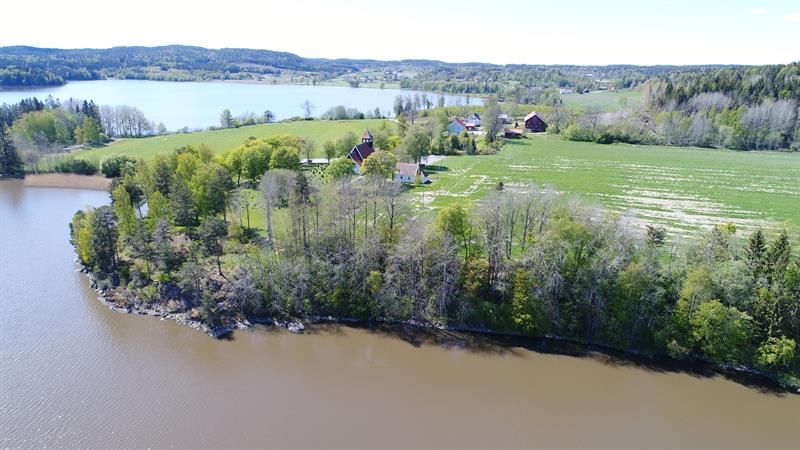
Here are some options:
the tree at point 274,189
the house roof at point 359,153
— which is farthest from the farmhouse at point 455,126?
the tree at point 274,189

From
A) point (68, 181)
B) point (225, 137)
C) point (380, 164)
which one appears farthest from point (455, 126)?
point (68, 181)

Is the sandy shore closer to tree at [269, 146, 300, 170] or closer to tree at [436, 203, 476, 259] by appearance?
tree at [269, 146, 300, 170]

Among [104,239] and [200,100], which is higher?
[200,100]

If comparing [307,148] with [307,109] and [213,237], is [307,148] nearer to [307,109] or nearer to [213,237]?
[213,237]

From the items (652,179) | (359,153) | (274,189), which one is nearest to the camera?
(274,189)

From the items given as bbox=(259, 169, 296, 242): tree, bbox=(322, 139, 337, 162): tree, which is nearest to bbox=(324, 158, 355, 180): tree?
bbox=(259, 169, 296, 242): tree

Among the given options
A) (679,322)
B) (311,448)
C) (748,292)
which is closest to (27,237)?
(311,448)

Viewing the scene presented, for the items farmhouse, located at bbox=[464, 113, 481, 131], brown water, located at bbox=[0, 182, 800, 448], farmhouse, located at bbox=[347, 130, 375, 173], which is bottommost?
brown water, located at bbox=[0, 182, 800, 448]

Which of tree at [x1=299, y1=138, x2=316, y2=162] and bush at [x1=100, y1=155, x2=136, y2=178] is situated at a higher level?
tree at [x1=299, y1=138, x2=316, y2=162]
